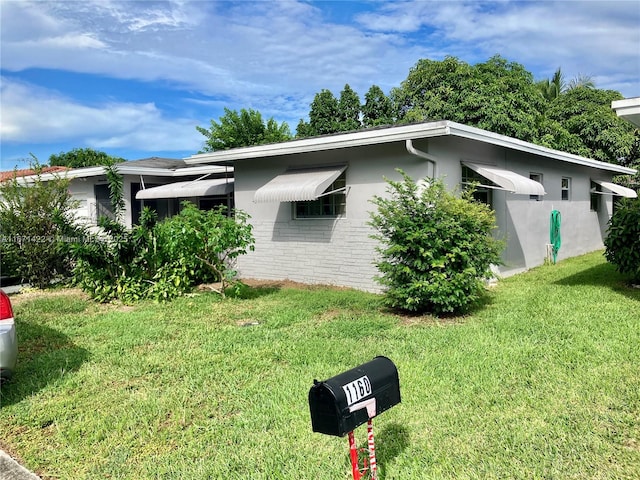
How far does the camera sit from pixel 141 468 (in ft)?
11.3

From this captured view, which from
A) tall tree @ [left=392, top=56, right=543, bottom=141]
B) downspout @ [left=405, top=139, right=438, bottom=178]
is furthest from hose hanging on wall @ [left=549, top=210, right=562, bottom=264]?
tall tree @ [left=392, top=56, right=543, bottom=141]

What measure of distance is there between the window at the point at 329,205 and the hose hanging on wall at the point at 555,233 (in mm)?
7137

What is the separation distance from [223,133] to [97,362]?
85.8 feet

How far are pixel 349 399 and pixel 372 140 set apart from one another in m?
7.34

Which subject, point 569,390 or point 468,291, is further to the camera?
point 468,291

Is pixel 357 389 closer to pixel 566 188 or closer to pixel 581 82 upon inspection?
pixel 566 188

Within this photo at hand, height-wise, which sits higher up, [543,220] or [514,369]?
[543,220]

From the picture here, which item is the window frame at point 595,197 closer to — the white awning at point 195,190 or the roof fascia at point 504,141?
the roof fascia at point 504,141

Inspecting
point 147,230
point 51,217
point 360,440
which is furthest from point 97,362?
point 51,217

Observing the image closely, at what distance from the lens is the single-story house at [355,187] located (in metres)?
9.46

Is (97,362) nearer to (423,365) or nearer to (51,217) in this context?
(423,365)

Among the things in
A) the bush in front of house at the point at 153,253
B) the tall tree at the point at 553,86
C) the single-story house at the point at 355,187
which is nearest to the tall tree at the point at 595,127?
the tall tree at the point at 553,86

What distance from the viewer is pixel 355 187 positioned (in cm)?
1023

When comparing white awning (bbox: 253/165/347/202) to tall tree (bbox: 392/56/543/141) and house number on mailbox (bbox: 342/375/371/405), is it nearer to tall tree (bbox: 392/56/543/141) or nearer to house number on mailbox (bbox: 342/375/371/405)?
house number on mailbox (bbox: 342/375/371/405)
